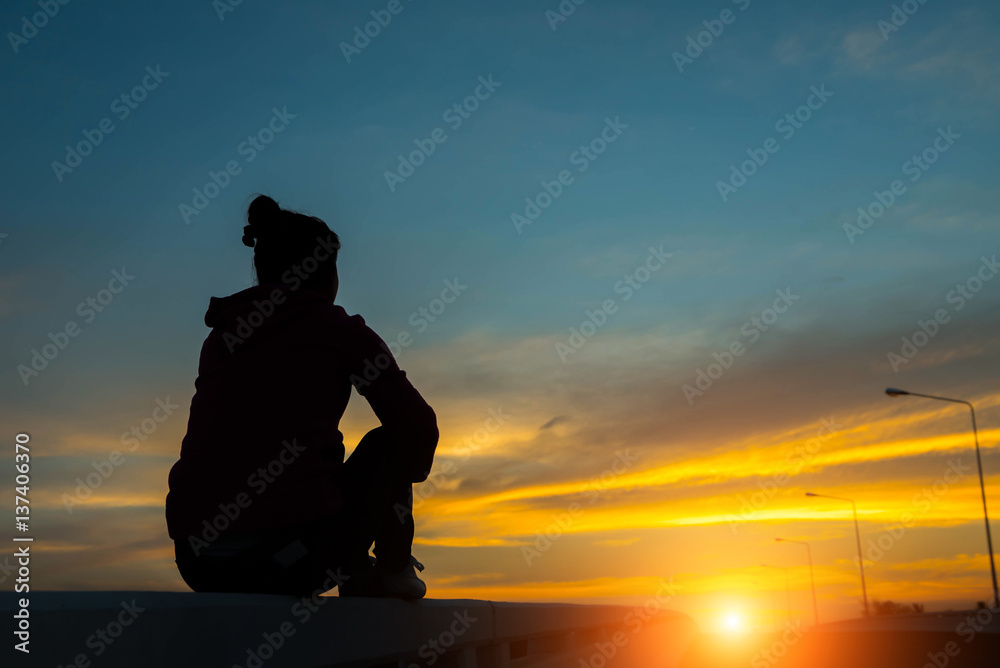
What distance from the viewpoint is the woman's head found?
320 centimetres

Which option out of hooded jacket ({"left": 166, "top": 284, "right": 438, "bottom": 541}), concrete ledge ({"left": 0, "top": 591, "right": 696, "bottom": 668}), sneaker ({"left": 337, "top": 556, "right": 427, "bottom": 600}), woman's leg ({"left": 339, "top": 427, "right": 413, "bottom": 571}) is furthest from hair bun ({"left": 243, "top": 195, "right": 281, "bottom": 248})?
concrete ledge ({"left": 0, "top": 591, "right": 696, "bottom": 668})

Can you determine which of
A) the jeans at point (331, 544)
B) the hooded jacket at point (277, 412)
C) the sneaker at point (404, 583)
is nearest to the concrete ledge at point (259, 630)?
the sneaker at point (404, 583)

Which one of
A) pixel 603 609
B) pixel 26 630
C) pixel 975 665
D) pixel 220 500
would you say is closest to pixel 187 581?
pixel 220 500

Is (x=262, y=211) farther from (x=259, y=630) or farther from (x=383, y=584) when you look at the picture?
(x=259, y=630)

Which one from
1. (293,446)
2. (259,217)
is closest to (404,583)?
(293,446)

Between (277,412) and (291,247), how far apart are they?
2.27ft

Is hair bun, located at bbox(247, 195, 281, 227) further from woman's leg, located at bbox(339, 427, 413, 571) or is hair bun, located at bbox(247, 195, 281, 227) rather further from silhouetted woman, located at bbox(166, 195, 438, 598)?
woman's leg, located at bbox(339, 427, 413, 571)

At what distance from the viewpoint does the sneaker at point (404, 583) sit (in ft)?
10.1

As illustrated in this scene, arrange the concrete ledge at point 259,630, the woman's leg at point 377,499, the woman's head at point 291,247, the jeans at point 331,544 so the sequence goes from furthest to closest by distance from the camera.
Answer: the woman's head at point 291,247 < the woman's leg at point 377,499 < the jeans at point 331,544 < the concrete ledge at point 259,630

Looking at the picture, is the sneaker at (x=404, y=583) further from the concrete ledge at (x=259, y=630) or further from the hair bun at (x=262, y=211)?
the hair bun at (x=262, y=211)

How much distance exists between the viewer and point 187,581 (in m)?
2.87

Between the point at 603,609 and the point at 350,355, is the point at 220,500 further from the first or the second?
the point at 603,609

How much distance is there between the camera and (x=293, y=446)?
2.78 metres

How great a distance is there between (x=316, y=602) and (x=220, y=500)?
0.51 metres
